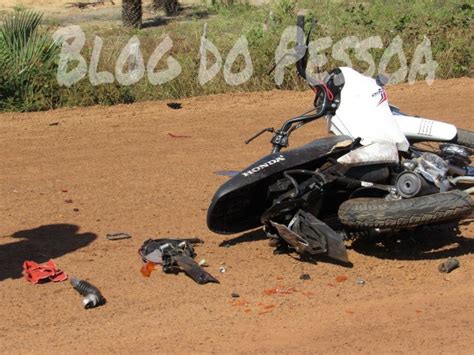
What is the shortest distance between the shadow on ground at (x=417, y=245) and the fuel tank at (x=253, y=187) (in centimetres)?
85

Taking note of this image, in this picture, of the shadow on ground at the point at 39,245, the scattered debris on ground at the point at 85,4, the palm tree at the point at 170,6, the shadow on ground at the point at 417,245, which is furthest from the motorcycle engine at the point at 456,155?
the scattered debris on ground at the point at 85,4

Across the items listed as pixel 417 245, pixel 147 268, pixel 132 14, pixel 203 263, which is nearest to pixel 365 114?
pixel 417 245

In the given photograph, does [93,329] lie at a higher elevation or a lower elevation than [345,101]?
lower

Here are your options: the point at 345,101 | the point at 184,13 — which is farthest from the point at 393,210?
the point at 184,13

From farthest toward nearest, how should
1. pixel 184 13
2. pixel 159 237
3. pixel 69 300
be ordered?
pixel 184 13 → pixel 159 237 → pixel 69 300

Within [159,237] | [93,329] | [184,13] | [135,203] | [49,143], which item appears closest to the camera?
[93,329]

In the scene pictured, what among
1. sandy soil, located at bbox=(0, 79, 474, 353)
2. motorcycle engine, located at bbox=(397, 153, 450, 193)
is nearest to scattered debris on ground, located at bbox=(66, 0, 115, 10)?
sandy soil, located at bbox=(0, 79, 474, 353)

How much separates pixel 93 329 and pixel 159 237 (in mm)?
1837

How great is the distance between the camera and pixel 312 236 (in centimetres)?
690

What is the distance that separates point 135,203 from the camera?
8625mm

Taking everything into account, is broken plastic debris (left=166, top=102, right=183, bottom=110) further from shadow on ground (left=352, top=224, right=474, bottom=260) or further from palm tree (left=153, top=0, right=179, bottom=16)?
palm tree (left=153, top=0, right=179, bottom=16)

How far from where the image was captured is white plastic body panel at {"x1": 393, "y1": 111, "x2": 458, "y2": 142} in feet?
25.5

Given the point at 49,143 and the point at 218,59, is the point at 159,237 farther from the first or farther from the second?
the point at 218,59

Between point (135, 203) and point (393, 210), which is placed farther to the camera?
point (135, 203)
